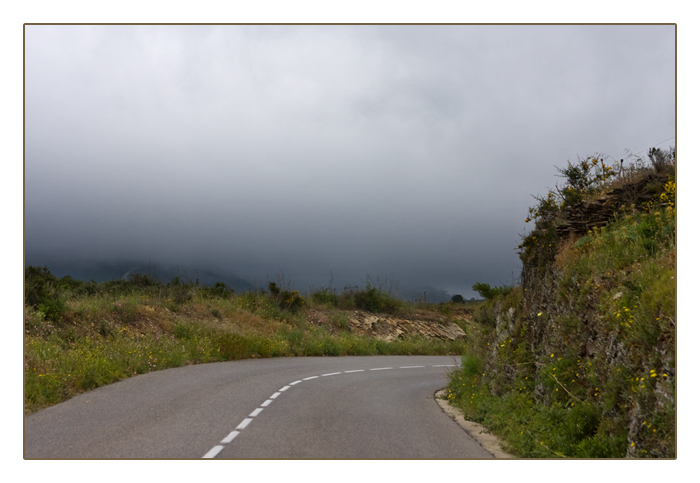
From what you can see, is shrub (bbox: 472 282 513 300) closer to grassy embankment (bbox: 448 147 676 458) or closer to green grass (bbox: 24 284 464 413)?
grassy embankment (bbox: 448 147 676 458)

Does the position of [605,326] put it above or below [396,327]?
above

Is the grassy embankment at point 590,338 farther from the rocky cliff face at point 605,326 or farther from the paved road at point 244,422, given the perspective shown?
the paved road at point 244,422

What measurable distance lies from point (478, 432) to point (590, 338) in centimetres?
299

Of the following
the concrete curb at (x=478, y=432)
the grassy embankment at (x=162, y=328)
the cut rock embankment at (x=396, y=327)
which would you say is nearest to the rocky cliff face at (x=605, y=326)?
the concrete curb at (x=478, y=432)

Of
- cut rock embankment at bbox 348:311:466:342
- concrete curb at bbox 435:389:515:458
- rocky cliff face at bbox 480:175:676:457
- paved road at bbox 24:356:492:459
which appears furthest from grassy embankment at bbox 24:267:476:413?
rocky cliff face at bbox 480:175:676:457

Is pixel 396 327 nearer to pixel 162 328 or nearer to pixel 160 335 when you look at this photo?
pixel 162 328

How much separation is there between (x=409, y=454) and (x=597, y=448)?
2.50 m

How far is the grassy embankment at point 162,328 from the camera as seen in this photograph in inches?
550

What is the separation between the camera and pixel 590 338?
8.49 m

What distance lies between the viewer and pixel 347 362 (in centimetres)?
2498

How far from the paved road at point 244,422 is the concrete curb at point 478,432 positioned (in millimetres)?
199

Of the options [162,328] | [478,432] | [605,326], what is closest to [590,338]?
[605,326]
